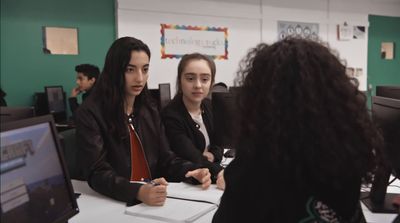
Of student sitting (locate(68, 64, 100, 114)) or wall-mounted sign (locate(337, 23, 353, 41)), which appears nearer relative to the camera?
student sitting (locate(68, 64, 100, 114))

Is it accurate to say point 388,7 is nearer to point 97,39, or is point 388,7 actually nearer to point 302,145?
point 97,39

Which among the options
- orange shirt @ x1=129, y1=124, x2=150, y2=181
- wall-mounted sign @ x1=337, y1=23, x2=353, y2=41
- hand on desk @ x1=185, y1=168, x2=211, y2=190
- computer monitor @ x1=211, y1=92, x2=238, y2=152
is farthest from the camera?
wall-mounted sign @ x1=337, y1=23, x2=353, y2=41

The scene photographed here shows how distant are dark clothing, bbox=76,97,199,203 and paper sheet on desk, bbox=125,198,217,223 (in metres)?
0.09

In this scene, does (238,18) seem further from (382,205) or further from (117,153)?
(382,205)

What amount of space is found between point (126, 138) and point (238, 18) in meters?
4.48

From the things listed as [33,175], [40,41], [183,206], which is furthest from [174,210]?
[40,41]

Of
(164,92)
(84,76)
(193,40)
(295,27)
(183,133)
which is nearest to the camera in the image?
(183,133)

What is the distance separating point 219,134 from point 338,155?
4.75 feet

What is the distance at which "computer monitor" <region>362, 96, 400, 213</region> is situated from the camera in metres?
1.53

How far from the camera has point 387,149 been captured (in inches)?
61.0

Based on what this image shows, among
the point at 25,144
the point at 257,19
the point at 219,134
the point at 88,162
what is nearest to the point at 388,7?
the point at 257,19

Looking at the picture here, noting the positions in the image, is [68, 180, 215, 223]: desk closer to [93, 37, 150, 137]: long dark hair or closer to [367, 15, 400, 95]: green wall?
[93, 37, 150, 137]: long dark hair

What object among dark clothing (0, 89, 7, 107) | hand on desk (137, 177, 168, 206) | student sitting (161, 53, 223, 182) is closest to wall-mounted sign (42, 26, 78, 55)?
dark clothing (0, 89, 7, 107)

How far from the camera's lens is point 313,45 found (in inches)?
40.3
